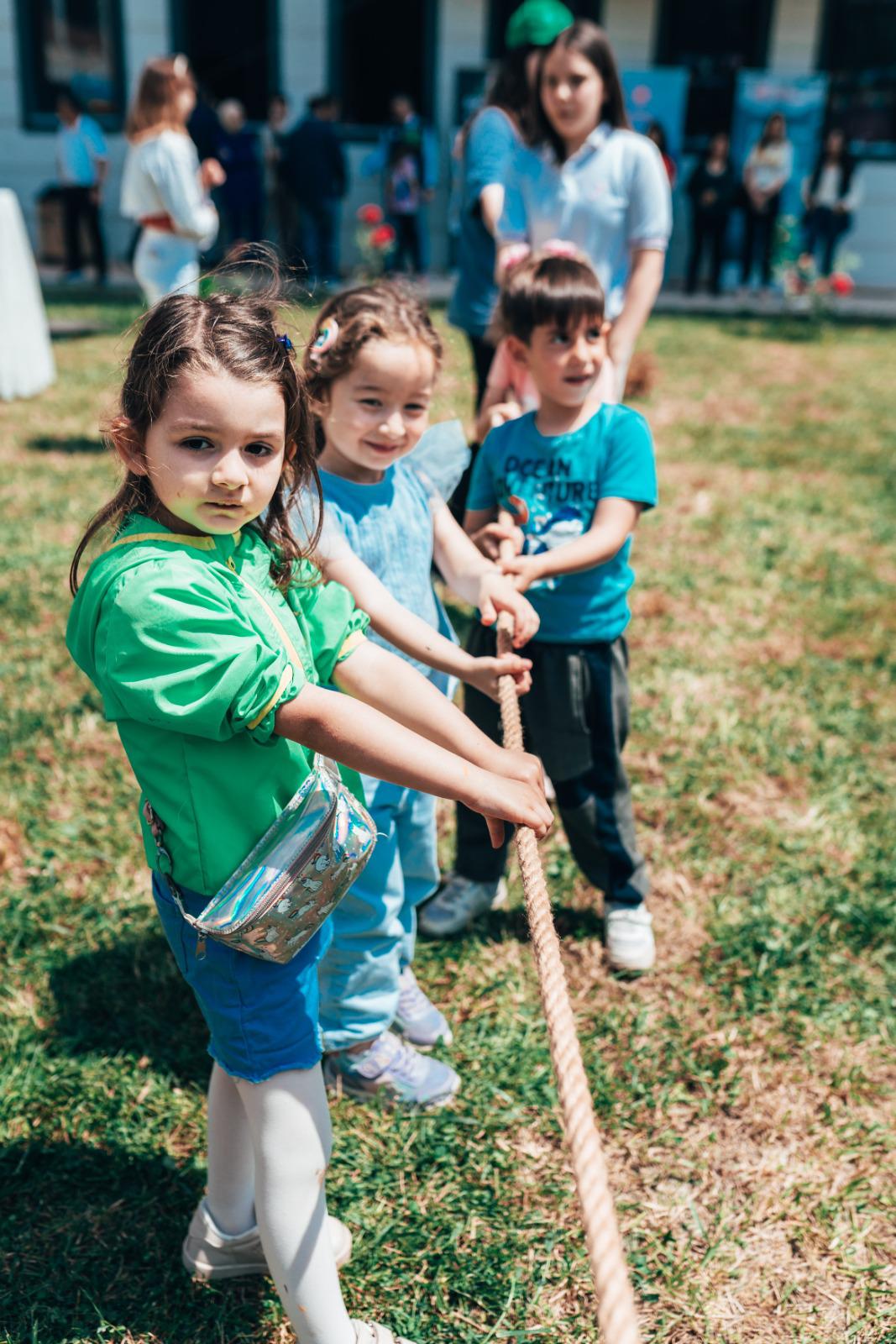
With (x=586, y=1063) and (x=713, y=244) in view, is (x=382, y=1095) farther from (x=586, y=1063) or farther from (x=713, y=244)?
(x=713, y=244)

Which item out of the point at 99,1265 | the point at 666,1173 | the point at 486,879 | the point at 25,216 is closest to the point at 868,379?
the point at 486,879

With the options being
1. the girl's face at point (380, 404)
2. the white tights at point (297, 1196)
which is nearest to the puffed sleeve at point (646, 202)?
the girl's face at point (380, 404)

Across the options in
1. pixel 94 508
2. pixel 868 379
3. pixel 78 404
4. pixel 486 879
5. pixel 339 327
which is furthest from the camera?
pixel 868 379

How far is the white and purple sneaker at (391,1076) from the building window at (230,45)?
45.4ft

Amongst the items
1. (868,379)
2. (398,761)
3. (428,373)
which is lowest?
(868,379)

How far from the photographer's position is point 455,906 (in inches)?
114

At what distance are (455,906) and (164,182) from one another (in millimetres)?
4777

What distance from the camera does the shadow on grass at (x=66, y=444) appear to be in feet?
22.2

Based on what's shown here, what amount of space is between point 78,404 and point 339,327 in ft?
19.9

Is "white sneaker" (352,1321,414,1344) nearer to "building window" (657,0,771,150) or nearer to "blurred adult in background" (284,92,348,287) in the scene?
"blurred adult in background" (284,92,348,287)

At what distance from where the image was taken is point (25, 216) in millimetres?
14625

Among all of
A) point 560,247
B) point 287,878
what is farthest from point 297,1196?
point 560,247

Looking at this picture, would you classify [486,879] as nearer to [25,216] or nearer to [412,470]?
[412,470]

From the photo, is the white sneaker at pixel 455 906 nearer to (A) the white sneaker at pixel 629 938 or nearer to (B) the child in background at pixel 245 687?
(A) the white sneaker at pixel 629 938
